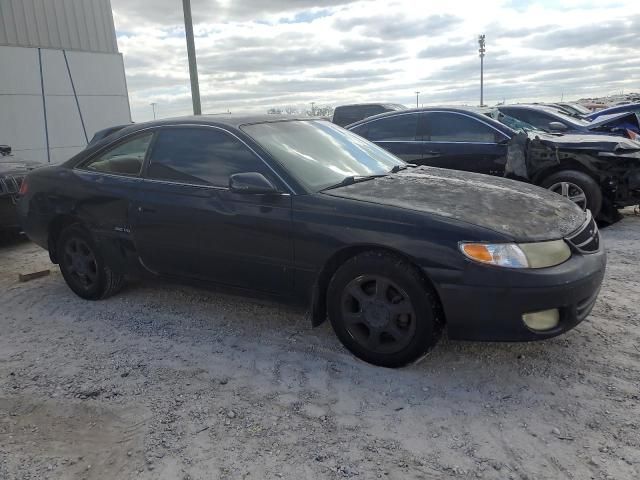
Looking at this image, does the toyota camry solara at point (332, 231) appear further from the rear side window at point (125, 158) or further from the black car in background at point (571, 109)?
the black car in background at point (571, 109)

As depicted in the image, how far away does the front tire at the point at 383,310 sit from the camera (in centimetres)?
304

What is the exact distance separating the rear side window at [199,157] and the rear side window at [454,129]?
4312 mm

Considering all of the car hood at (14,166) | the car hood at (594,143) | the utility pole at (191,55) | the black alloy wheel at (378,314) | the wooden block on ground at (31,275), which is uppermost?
the utility pole at (191,55)

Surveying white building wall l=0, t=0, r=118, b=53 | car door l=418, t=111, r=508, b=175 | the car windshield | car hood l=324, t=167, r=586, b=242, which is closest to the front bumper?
car hood l=324, t=167, r=586, b=242

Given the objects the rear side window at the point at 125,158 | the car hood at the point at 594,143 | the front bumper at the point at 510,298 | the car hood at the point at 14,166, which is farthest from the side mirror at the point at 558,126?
the car hood at the point at 14,166

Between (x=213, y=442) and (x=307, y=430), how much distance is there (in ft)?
1.54

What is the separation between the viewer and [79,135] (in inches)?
575

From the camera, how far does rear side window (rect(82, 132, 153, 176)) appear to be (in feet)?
13.8

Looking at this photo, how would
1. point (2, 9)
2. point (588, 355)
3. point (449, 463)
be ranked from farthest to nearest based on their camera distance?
1. point (2, 9)
2. point (588, 355)
3. point (449, 463)

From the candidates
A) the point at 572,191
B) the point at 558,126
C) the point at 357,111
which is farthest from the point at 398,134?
the point at 357,111

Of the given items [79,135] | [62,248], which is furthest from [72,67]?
[62,248]

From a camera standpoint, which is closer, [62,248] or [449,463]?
[449,463]

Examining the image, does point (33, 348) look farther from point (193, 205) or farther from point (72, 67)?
point (72, 67)

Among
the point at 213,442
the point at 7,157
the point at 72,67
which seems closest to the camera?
the point at 213,442
